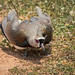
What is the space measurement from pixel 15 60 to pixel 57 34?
1.73 m

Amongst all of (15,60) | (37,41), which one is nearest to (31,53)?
(15,60)

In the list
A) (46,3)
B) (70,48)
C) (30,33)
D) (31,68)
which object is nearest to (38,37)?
(30,33)

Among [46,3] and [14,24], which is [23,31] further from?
[46,3]

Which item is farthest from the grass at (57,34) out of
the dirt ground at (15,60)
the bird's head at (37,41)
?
the bird's head at (37,41)

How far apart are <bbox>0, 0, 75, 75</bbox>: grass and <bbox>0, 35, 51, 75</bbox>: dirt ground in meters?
0.16

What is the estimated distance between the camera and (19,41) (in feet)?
19.5

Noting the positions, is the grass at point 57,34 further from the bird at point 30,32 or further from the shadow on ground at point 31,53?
the bird at point 30,32

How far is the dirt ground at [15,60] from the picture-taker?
219 inches

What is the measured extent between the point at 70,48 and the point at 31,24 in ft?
3.72

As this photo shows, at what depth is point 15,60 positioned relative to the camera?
594cm

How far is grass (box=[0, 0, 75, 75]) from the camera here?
530cm

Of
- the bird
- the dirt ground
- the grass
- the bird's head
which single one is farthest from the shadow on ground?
the bird's head

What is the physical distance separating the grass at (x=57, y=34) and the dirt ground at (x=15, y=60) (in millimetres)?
165

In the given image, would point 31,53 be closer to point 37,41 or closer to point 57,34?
point 37,41
